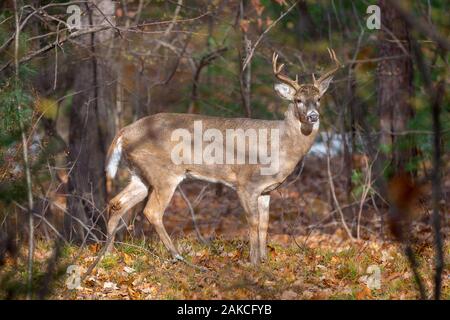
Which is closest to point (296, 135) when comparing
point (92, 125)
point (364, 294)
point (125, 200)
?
point (125, 200)

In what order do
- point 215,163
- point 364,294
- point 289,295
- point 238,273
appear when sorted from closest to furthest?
1. point 289,295
2. point 364,294
3. point 238,273
4. point 215,163

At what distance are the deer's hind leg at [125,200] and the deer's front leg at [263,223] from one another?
1.28 m

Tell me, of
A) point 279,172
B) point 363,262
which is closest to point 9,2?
point 279,172

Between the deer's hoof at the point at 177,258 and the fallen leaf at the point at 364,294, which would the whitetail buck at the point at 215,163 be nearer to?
the deer's hoof at the point at 177,258

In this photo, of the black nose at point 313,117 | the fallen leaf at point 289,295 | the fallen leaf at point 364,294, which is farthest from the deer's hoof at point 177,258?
the black nose at point 313,117

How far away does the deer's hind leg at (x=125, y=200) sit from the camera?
8727 millimetres

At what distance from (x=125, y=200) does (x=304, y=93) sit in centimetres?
225

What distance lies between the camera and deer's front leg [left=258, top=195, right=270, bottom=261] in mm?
8016

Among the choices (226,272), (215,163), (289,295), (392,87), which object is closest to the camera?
(289,295)

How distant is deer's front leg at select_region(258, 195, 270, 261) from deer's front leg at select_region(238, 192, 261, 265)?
8cm

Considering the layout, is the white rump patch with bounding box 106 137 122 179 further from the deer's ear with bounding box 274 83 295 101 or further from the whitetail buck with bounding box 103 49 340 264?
the deer's ear with bounding box 274 83 295 101

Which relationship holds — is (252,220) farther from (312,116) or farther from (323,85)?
(323,85)

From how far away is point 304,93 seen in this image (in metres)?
8.60
